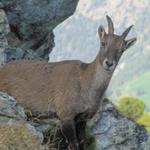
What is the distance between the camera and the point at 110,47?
14.6m

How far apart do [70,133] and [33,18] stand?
6304 millimetres

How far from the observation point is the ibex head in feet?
47.1

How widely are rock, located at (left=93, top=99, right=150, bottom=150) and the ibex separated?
69.4 inches

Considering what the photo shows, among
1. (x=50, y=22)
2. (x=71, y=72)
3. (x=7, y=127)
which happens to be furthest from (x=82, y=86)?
(x=50, y=22)

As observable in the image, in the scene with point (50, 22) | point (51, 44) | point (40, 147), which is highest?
point (40, 147)

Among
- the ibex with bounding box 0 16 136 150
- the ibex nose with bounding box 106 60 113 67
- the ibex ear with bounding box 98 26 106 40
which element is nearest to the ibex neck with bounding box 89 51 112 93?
the ibex with bounding box 0 16 136 150

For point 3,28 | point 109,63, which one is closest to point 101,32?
point 109,63

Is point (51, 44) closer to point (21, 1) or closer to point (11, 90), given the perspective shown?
point (21, 1)

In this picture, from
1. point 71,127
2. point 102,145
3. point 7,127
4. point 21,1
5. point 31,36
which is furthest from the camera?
point 31,36

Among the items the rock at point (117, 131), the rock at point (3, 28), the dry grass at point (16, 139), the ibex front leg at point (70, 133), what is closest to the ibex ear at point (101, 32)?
the ibex front leg at point (70, 133)

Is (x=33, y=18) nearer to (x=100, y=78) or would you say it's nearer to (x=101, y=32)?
(x=101, y=32)

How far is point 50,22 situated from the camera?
20062 millimetres

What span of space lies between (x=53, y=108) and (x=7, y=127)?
4.46 metres

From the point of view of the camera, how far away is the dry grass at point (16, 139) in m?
9.85
